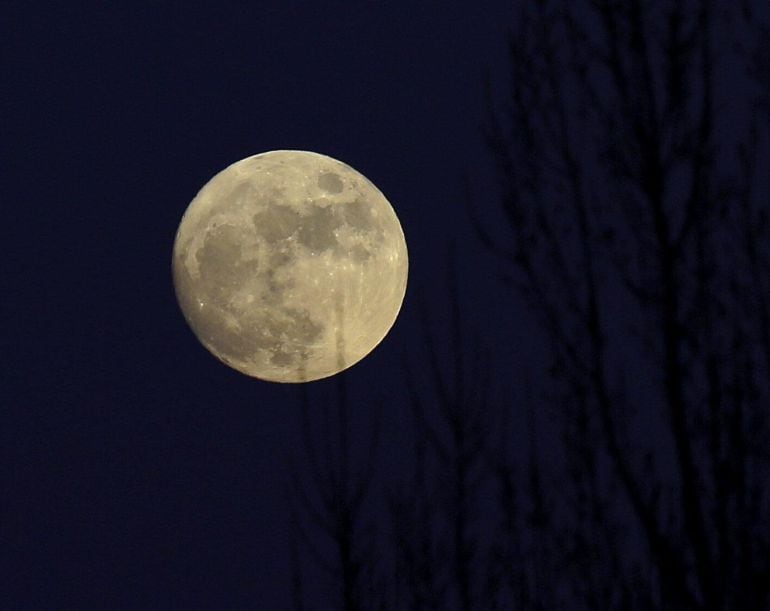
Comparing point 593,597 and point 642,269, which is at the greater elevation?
point 642,269

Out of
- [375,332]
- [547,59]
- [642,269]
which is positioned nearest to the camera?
[642,269]

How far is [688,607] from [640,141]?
91.9 inches

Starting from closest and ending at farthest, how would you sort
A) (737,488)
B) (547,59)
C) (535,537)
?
(737,488) → (547,59) → (535,537)

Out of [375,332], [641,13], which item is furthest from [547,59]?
[375,332]

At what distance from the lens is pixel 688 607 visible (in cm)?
591

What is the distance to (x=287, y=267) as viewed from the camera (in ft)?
40.8

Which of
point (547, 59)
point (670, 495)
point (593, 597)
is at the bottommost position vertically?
point (593, 597)

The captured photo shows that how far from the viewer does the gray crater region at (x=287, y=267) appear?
12492mm

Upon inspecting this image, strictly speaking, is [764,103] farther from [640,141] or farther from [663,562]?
[663,562]

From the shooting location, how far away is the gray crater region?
41.0 ft

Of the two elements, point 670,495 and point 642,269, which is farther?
point 642,269

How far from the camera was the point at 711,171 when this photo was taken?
6480 millimetres

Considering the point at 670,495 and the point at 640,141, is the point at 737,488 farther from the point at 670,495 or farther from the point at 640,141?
the point at 640,141

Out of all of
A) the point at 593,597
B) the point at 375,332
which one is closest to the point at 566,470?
the point at 593,597
